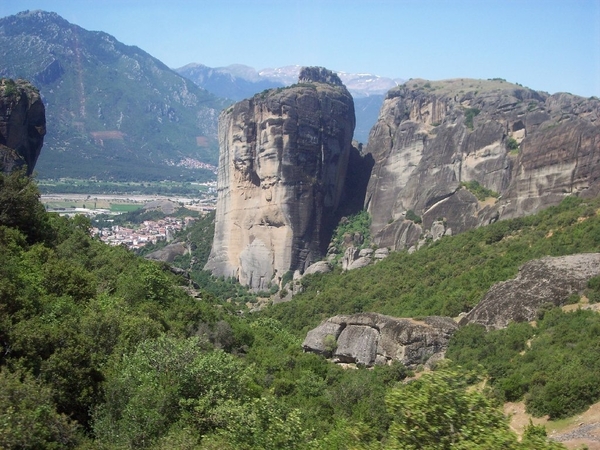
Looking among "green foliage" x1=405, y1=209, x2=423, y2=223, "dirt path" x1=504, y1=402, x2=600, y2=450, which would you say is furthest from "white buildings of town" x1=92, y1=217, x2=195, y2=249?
"dirt path" x1=504, y1=402, x2=600, y2=450

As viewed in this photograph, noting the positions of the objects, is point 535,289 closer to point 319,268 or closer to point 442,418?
point 442,418

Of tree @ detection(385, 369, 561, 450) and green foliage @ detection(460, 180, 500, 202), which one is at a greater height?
green foliage @ detection(460, 180, 500, 202)

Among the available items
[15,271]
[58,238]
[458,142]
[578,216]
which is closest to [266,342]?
[58,238]

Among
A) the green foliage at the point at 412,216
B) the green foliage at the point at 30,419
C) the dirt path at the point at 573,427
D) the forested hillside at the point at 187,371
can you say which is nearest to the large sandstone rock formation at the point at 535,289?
the forested hillside at the point at 187,371

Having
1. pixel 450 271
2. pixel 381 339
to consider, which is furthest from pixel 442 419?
pixel 450 271

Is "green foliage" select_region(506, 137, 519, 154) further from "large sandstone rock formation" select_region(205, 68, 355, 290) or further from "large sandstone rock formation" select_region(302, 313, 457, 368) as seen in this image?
"large sandstone rock formation" select_region(302, 313, 457, 368)

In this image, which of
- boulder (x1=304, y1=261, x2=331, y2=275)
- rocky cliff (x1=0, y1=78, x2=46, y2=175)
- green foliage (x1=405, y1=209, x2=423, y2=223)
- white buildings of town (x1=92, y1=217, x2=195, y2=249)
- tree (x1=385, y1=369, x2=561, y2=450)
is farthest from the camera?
white buildings of town (x1=92, y1=217, x2=195, y2=249)
